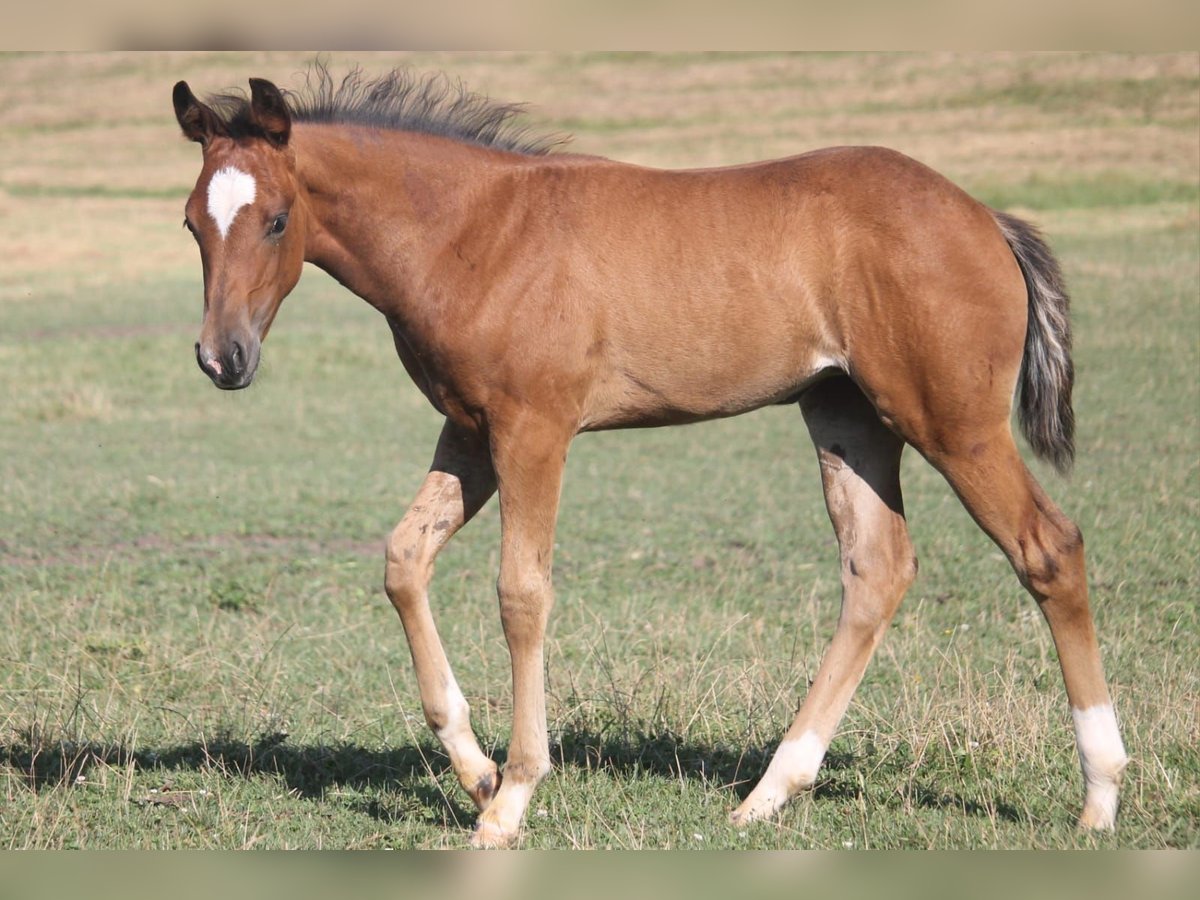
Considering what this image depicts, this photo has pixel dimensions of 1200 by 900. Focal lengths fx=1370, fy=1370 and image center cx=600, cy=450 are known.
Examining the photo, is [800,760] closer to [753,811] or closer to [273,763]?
[753,811]

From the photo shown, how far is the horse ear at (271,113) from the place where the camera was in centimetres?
438

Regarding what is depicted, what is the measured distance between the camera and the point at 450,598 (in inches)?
344

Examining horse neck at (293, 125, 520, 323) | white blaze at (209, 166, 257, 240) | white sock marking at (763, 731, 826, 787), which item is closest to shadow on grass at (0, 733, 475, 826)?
white sock marking at (763, 731, 826, 787)

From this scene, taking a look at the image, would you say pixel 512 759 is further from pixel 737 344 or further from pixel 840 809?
pixel 737 344

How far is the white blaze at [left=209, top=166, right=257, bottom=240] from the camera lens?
4359 millimetres

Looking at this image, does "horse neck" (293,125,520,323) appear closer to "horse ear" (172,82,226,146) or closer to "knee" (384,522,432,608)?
"horse ear" (172,82,226,146)

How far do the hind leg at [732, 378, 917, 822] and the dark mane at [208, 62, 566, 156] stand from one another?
59.7 inches

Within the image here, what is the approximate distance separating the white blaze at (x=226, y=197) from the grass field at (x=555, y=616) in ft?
3.42

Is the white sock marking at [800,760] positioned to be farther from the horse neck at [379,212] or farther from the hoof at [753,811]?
the horse neck at [379,212]

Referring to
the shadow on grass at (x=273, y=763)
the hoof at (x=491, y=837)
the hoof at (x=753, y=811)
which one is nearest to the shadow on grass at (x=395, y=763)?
the shadow on grass at (x=273, y=763)

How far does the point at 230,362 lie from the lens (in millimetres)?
4285

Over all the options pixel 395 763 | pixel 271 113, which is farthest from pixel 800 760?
pixel 271 113

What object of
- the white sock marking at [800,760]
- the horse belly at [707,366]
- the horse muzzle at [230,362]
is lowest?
the white sock marking at [800,760]

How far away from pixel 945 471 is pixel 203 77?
136ft
